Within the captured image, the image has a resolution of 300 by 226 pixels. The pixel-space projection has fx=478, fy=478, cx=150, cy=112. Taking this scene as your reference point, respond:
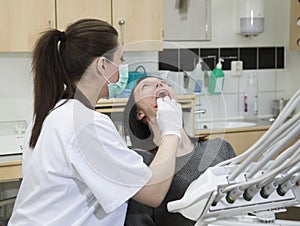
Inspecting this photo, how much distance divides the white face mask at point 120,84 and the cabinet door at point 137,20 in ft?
4.74

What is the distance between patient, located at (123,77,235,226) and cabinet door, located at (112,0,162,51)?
141 cm

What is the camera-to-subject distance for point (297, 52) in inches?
157

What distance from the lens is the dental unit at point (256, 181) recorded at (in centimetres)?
67

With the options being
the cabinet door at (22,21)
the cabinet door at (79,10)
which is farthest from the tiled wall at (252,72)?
the cabinet door at (22,21)

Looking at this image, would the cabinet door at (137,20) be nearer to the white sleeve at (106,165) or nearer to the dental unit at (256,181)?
the white sleeve at (106,165)

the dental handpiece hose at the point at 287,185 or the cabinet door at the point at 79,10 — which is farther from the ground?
the cabinet door at the point at 79,10

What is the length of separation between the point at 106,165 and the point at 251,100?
113 inches

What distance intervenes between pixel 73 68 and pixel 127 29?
177 centimetres

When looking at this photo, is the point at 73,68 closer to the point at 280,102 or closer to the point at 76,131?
the point at 76,131

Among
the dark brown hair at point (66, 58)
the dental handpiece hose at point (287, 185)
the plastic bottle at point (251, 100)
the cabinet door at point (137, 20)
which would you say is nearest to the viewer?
the dental handpiece hose at point (287, 185)

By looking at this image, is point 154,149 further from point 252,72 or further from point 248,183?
point 252,72

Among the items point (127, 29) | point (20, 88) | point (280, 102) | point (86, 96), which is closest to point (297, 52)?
point (280, 102)

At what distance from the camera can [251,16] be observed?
12.0 ft

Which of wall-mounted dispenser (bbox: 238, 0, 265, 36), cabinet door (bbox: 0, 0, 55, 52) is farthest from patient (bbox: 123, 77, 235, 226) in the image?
wall-mounted dispenser (bbox: 238, 0, 265, 36)
